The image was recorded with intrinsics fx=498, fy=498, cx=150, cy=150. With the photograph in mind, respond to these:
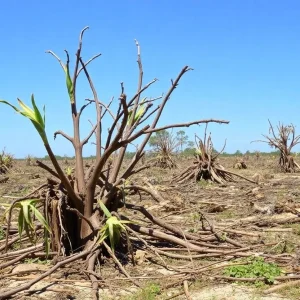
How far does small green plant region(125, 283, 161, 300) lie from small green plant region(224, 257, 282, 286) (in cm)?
67

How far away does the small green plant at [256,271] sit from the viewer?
397 cm

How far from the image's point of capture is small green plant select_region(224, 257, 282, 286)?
397cm

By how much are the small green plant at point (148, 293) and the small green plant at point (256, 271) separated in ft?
2.20

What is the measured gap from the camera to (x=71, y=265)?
4.34 metres

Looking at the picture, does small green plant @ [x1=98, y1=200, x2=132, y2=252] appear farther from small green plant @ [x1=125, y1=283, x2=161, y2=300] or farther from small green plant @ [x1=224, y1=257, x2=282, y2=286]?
small green plant @ [x1=224, y1=257, x2=282, y2=286]

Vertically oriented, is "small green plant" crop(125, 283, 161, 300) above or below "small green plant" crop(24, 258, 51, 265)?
below

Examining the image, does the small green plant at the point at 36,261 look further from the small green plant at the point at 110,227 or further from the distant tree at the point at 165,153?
the distant tree at the point at 165,153

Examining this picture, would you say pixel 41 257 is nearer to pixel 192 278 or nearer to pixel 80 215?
pixel 80 215

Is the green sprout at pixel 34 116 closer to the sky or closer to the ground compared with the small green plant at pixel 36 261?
closer to the sky

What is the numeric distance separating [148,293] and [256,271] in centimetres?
95

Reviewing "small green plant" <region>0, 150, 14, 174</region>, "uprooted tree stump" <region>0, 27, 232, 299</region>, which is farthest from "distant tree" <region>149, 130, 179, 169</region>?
"uprooted tree stump" <region>0, 27, 232, 299</region>

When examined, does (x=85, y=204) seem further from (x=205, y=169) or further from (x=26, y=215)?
(x=205, y=169)

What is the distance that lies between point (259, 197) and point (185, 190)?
2.43m

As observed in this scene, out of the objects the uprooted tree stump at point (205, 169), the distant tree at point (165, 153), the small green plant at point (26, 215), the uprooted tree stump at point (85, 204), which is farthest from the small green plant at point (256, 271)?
the distant tree at point (165, 153)
